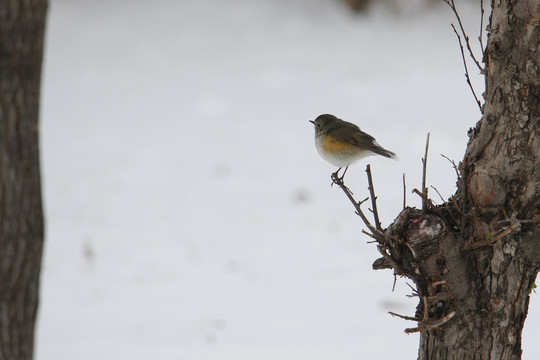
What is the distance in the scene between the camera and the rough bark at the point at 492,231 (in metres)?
2.57

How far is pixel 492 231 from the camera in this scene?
2.61 metres

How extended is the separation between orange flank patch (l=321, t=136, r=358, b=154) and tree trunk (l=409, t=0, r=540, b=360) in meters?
1.56

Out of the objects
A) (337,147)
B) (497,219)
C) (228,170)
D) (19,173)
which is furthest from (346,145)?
(228,170)

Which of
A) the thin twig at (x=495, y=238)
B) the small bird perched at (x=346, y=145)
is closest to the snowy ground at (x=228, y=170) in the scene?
the small bird perched at (x=346, y=145)

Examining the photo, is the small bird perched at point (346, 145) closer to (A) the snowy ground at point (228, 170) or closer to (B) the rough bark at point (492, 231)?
(B) the rough bark at point (492, 231)

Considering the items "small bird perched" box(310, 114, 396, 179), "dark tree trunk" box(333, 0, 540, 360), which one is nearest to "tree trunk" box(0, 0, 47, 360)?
"small bird perched" box(310, 114, 396, 179)

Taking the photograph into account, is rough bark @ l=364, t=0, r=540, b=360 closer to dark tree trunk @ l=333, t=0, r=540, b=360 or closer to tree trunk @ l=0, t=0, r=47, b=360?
dark tree trunk @ l=333, t=0, r=540, b=360

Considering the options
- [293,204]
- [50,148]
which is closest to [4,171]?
[293,204]

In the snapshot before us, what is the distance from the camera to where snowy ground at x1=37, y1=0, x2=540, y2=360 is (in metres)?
6.20

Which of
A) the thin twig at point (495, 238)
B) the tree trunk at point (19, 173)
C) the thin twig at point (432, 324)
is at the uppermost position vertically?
the tree trunk at point (19, 173)

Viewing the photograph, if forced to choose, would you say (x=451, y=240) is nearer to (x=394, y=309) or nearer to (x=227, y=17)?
(x=394, y=309)

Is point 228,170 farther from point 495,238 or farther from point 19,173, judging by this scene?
point 495,238

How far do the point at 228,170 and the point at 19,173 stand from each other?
18.0 feet

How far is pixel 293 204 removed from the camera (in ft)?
27.2
